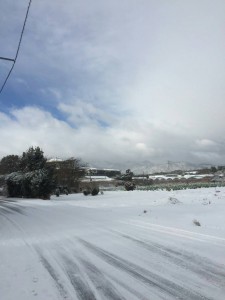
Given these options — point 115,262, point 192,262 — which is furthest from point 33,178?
point 192,262

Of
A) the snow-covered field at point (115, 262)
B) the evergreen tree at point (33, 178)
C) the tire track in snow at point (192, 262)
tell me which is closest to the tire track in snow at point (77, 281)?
the snow-covered field at point (115, 262)

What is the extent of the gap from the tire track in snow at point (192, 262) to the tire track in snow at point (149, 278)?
744mm

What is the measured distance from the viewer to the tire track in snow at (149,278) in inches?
225

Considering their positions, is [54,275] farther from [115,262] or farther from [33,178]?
[33,178]

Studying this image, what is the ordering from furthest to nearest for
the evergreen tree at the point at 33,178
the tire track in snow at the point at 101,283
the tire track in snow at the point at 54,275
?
the evergreen tree at the point at 33,178 < the tire track in snow at the point at 54,275 < the tire track in snow at the point at 101,283

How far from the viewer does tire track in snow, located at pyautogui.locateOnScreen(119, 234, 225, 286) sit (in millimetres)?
6731

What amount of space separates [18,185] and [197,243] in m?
39.5

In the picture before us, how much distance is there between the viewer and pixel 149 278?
263 inches

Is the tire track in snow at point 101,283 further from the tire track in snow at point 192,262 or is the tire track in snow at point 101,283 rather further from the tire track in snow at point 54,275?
the tire track in snow at point 192,262

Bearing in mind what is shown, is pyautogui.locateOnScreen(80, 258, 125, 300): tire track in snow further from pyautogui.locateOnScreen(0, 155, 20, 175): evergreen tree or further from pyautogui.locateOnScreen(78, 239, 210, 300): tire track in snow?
pyautogui.locateOnScreen(0, 155, 20, 175): evergreen tree

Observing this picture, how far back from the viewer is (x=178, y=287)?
6082 mm

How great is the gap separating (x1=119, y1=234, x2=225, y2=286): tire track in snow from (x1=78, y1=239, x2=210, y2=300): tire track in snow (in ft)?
2.44

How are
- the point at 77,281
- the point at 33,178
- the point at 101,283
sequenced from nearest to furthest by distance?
the point at 101,283
the point at 77,281
the point at 33,178

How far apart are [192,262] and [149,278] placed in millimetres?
1444
